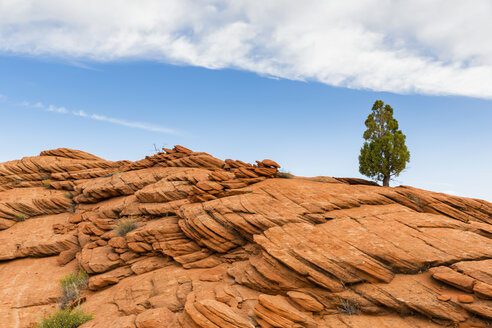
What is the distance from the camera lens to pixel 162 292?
12.0 meters

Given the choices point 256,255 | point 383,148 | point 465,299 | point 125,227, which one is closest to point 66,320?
point 125,227

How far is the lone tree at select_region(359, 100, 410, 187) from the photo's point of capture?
28781 millimetres

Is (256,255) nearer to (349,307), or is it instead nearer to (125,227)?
(349,307)

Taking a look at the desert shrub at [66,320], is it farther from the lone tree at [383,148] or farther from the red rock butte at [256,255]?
the lone tree at [383,148]

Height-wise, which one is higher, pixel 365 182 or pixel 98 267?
pixel 365 182

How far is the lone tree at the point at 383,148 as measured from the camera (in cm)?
2878

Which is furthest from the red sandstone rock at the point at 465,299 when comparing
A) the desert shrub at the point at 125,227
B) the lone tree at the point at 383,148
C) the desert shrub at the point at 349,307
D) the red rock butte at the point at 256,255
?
the lone tree at the point at 383,148

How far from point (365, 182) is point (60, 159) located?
96.5 feet

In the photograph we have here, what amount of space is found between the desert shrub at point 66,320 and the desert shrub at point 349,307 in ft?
33.9

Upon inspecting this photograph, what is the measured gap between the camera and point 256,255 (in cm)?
1238

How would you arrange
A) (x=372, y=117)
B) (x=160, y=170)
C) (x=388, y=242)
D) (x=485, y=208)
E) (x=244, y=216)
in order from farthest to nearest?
(x=372, y=117) → (x=160, y=170) → (x=485, y=208) → (x=244, y=216) → (x=388, y=242)

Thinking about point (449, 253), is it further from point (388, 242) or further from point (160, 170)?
point (160, 170)

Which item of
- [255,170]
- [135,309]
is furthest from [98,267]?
[255,170]

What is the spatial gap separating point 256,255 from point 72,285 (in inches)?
391
